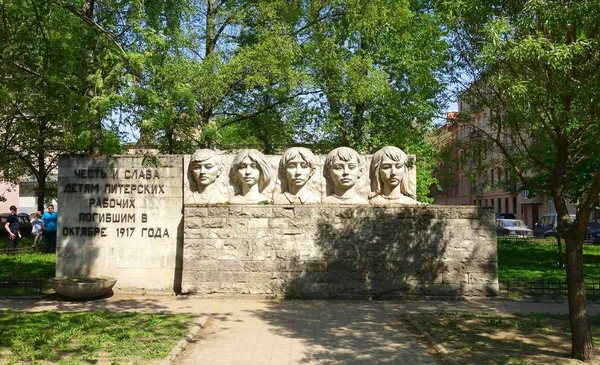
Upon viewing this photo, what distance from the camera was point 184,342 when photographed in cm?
778

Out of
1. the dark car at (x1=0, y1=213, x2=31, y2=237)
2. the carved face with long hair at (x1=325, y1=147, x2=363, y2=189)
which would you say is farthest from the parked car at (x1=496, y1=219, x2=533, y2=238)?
the dark car at (x1=0, y1=213, x2=31, y2=237)

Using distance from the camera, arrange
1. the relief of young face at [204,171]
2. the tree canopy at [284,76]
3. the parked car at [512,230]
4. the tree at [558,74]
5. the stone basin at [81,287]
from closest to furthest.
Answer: the tree at [558,74] < the stone basin at [81,287] < the relief of young face at [204,171] < the tree canopy at [284,76] < the parked car at [512,230]

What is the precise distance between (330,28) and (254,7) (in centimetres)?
262

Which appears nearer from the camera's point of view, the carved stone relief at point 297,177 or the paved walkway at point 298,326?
the paved walkway at point 298,326

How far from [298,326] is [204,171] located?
14.9 ft

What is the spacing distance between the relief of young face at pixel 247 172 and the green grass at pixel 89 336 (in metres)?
3.51

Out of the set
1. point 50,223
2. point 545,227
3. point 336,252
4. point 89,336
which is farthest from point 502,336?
point 545,227

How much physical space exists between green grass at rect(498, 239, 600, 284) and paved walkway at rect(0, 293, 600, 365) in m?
3.78

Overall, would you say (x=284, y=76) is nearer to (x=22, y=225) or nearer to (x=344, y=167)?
(x=344, y=167)

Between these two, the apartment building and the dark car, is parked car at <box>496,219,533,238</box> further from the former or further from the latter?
the dark car

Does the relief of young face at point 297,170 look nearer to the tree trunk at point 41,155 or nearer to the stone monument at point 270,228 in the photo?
the stone monument at point 270,228

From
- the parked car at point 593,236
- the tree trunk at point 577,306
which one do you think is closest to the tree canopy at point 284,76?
the tree trunk at point 577,306

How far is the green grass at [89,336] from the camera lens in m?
6.91

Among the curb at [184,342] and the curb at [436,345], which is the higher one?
the curb at [436,345]
